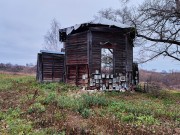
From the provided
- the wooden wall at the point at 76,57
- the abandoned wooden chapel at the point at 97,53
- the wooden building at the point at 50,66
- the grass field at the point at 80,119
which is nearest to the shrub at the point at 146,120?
the grass field at the point at 80,119

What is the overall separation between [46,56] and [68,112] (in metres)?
17.8

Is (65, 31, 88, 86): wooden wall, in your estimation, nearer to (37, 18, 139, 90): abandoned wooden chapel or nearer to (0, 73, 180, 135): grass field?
(37, 18, 139, 90): abandoned wooden chapel

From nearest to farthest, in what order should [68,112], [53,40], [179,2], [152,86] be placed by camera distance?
[68,112]
[179,2]
[152,86]
[53,40]

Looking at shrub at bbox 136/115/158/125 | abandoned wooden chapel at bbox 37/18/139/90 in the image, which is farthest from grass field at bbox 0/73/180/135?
abandoned wooden chapel at bbox 37/18/139/90

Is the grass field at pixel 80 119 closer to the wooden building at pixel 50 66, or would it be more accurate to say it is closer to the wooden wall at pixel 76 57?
the wooden wall at pixel 76 57

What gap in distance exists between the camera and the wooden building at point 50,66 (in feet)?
96.7

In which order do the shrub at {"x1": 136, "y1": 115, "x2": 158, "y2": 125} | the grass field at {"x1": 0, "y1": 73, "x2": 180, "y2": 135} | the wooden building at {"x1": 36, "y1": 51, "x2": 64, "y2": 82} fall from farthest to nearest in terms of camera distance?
the wooden building at {"x1": 36, "y1": 51, "x2": 64, "y2": 82} → the shrub at {"x1": 136, "y1": 115, "x2": 158, "y2": 125} → the grass field at {"x1": 0, "y1": 73, "x2": 180, "y2": 135}

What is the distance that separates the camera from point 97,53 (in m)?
22.4

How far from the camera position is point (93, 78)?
2223 cm

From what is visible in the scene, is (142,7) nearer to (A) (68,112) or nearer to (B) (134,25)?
(B) (134,25)

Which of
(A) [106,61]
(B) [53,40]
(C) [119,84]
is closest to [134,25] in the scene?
(C) [119,84]

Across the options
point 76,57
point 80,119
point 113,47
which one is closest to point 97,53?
point 113,47

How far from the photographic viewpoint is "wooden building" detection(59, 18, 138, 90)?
2225cm

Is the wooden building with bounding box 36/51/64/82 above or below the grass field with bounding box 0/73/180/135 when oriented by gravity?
above
